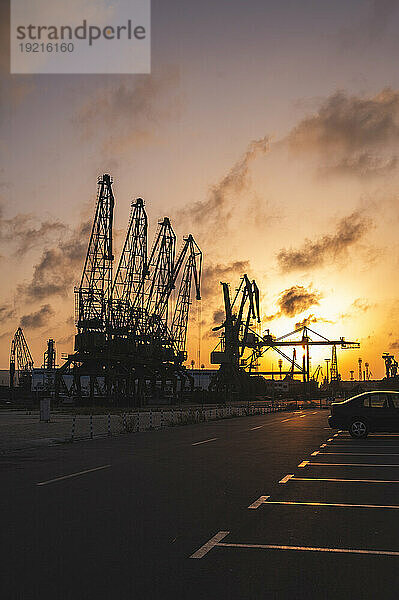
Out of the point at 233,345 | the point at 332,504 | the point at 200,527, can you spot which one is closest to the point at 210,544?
the point at 200,527

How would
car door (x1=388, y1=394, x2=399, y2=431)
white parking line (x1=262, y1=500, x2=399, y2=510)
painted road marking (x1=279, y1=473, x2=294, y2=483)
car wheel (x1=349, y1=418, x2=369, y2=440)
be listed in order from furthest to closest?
1. car wheel (x1=349, y1=418, x2=369, y2=440)
2. car door (x1=388, y1=394, x2=399, y2=431)
3. painted road marking (x1=279, y1=473, x2=294, y2=483)
4. white parking line (x1=262, y1=500, x2=399, y2=510)

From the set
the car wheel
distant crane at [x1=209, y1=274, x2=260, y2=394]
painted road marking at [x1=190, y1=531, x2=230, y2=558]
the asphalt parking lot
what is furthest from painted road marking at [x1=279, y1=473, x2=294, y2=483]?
distant crane at [x1=209, y1=274, x2=260, y2=394]

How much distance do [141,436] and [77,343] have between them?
54.9m

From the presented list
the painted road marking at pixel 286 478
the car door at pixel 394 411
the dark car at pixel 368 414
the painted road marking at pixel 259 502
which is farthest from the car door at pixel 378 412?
the painted road marking at pixel 259 502

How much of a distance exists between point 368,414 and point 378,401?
591 millimetres

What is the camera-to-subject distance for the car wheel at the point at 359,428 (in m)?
23.8

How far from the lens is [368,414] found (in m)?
23.7

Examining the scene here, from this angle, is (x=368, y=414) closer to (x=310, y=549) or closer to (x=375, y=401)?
(x=375, y=401)

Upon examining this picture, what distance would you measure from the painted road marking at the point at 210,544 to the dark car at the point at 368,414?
53.3ft

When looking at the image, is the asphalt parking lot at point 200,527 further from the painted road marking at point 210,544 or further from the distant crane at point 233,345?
the distant crane at point 233,345

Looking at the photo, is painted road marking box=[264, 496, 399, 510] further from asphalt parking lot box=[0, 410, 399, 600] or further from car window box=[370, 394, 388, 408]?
car window box=[370, 394, 388, 408]

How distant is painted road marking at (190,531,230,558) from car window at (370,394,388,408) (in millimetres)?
16425

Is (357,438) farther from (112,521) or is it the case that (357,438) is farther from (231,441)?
(112,521)

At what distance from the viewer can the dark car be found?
23.4 metres
